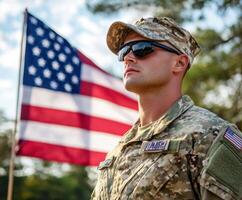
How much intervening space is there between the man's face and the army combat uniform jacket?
4.8 inches

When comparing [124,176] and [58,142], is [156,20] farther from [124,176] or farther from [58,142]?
[58,142]

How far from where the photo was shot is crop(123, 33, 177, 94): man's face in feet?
6.71

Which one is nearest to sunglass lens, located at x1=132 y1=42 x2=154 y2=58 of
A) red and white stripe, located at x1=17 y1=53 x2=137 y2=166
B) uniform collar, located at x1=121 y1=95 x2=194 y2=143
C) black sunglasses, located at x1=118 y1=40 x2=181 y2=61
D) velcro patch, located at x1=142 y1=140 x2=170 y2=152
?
black sunglasses, located at x1=118 y1=40 x2=181 y2=61

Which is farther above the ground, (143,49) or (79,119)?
(79,119)

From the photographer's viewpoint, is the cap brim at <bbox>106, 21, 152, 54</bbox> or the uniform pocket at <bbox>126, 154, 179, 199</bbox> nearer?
the uniform pocket at <bbox>126, 154, 179, 199</bbox>

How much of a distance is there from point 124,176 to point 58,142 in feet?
11.9

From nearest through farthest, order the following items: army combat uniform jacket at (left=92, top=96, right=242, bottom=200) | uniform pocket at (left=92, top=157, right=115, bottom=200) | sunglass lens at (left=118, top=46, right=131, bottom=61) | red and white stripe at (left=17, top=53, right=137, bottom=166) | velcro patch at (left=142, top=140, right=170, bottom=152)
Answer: army combat uniform jacket at (left=92, top=96, right=242, bottom=200) < velcro patch at (left=142, top=140, right=170, bottom=152) < uniform pocket at (left=92, top=157, right=115, bottom=200) < sunglass lens at (left=118, top=46, right=131, bottom=61) < red and white stripe at (left=17, top=53, right=137, bottom=166)

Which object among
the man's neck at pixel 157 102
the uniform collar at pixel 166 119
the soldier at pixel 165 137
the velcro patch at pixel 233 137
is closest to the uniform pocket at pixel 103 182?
the soldier at pixel 165 137

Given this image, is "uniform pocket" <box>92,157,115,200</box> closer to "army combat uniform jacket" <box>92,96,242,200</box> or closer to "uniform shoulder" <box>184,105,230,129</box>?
"army combat uniform jacket" <box>92,96,242,200</box>

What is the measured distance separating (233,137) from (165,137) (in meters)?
0.23

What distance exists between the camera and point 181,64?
2119 mm

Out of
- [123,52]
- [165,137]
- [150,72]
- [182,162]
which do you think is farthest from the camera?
[123,52]

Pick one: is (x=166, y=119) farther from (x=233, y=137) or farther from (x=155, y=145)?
(x=233, y=137)

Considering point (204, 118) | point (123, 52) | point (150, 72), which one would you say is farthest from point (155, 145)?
point (123, 52)
